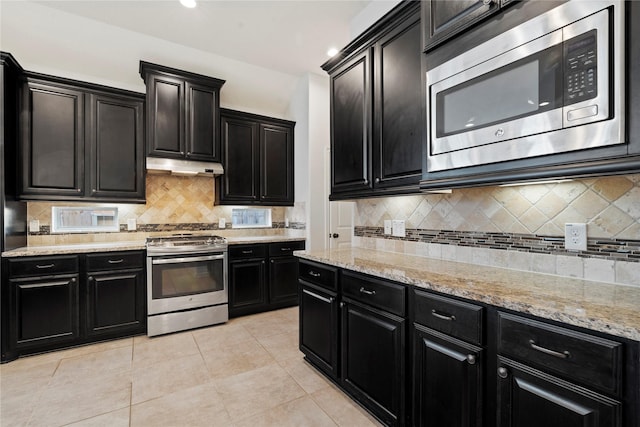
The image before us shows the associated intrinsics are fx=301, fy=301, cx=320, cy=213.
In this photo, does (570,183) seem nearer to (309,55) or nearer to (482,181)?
(482,181)

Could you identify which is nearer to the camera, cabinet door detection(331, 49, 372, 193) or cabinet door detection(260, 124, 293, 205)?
cabinet door detection(331, 49, 372, 193)

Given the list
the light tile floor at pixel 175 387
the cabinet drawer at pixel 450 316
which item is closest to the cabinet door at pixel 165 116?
the light tile floor at pixel 175 387

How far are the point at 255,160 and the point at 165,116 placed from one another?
1.22 meters

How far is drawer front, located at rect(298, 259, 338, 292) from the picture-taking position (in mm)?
2111

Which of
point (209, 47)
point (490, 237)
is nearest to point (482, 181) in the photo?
point (490, 237)

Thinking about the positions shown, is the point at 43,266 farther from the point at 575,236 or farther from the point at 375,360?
the point at 575,236

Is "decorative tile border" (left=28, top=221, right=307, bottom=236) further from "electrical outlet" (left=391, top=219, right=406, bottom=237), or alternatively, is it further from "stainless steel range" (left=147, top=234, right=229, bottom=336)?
"electrical outlet" (left=391, top=219, right=406, bottom=237)

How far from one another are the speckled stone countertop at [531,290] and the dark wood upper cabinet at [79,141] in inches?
111

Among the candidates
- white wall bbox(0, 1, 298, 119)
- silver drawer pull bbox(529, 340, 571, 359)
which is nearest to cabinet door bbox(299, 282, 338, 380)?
silver drawer pull bbox(529, 340, 571, 359)

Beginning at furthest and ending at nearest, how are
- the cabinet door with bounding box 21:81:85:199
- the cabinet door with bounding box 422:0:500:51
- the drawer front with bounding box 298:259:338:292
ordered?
the cabinet door with bounding box 21:81:85:199
the drawer front with bounding box 298:259:338:292
the cabinet door with bounding box 422:0:500:51

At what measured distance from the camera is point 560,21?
3.67 ft

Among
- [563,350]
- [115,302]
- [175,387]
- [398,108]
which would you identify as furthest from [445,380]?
[115,302]

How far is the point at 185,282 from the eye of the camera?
10.9ft

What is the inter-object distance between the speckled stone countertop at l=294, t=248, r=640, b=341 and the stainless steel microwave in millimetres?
551
